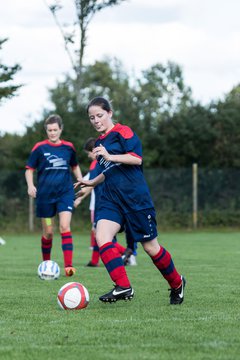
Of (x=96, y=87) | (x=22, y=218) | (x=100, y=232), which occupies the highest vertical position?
(x=96, y=87)

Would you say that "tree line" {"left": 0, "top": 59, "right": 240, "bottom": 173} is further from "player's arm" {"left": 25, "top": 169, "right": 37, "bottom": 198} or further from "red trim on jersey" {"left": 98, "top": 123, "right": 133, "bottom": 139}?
"red trim on jersey" {"left": 98, "top": 123, "right": 133, "bottom": 139}

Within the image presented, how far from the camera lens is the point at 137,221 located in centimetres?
711

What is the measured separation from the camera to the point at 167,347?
4984 mm

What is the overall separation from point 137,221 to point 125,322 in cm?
129

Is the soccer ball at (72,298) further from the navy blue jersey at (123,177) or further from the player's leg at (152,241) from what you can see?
the navy blue jersey at (123,177)

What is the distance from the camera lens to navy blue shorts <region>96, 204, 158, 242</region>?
709cm

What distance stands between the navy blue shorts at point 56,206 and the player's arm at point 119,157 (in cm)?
382

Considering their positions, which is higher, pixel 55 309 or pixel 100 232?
pixel 100 232

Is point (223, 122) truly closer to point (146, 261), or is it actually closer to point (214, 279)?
point (146, 261)

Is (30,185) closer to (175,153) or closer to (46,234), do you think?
(46,234)

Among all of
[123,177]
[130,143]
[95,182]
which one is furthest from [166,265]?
[130,143]

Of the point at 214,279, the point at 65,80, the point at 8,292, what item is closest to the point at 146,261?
the point at 214,279

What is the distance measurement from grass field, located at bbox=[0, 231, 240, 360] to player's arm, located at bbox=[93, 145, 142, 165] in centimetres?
123

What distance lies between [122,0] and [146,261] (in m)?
22.7
